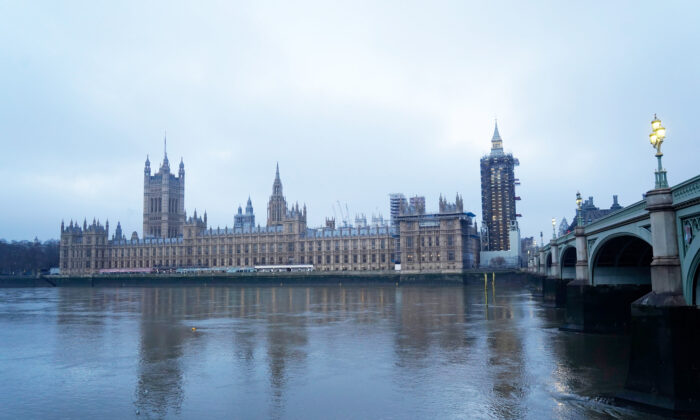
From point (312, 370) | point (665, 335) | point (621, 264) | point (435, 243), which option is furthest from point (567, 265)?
point (435, 243)

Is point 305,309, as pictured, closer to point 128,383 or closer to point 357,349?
point 357,349

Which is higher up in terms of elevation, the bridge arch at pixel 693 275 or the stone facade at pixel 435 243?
the stone facade at pixel 435 243

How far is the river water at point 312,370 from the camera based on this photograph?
2242cm

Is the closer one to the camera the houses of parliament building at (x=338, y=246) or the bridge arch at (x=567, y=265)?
the bridge arch at (x=567, y=265)

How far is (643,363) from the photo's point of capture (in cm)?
2175

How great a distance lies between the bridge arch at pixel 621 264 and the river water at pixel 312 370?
486cm

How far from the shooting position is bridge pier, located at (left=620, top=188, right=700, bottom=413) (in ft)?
67.3

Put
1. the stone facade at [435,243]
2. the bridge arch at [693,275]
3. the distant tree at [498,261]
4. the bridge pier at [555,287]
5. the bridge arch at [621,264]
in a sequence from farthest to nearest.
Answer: the distant tree at [498,261] < the stone facade at [435,243] < the bridge pier at [555,287] < the bridge arch at [621,264] < the bridge arch at [693,275]

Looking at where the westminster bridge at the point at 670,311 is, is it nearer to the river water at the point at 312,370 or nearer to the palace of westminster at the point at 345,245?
the river water at the point at 312,370

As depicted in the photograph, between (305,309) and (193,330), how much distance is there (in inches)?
892

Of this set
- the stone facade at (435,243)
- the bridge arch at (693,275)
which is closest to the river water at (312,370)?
the bridge arch at (693,275)

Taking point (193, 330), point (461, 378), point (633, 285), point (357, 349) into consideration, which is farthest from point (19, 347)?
point (633, 285)

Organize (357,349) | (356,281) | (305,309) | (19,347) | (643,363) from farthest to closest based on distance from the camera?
(356,281), (305,309), (19,347), (357,349), (643,363)

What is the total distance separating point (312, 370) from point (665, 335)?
1679cm
